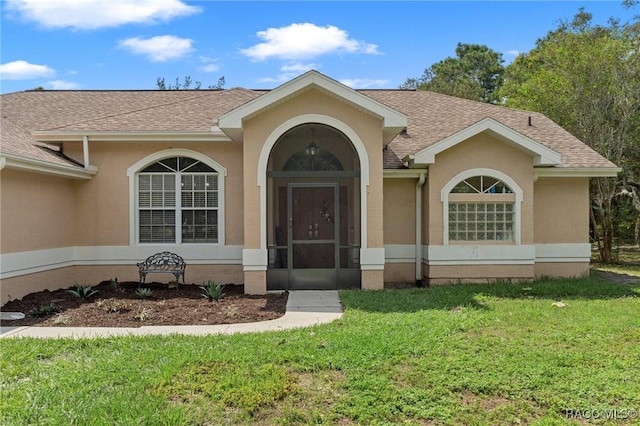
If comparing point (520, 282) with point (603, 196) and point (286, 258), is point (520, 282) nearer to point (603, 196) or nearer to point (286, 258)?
point (286, 258)

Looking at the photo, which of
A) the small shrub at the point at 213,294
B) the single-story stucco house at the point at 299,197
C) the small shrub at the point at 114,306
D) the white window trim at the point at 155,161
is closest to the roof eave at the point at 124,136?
the single-story stucco house at the point at 299,197

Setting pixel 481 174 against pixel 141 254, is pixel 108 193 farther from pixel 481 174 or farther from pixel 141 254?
pixel 481 174

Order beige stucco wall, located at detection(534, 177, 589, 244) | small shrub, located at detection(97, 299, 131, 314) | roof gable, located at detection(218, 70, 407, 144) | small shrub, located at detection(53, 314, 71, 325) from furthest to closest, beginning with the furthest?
1. beige stucco wall, located at detection(534, 177, 589, 244)
2. roof gable, located at detection(218, 70, 407, 144)
3. small shrub, located at detection(97, 299, 131, 314)
4. small shrub, located at detection(53, 314, 71, 325)

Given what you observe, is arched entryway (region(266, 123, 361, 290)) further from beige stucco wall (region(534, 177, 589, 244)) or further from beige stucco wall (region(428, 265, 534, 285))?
beige stucco wall (region(534, 177, 589, 244))

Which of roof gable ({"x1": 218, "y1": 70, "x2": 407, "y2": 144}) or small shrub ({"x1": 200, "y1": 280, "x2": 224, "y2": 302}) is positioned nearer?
small shrub ({"x1": 200, "y1": 280, "x2": 224, "y2": 302})

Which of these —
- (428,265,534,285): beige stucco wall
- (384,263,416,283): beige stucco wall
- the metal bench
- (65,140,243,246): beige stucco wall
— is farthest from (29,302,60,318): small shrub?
(428,265,534,285): beige stucco wall

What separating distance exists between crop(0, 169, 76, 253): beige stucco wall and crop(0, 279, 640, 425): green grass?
377 cm

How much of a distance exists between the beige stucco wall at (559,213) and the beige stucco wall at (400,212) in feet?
11.1

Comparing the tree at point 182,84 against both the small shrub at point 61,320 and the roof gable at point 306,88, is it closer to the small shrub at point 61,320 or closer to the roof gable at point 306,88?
the roof gable at point 306,88

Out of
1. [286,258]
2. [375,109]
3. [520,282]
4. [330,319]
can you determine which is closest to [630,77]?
[520,282]

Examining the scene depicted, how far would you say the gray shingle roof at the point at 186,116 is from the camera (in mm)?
12273

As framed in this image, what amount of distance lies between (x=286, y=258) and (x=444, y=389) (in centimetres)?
668

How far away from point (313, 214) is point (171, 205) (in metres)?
3.76

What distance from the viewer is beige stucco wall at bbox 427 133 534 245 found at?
39.2 ft
